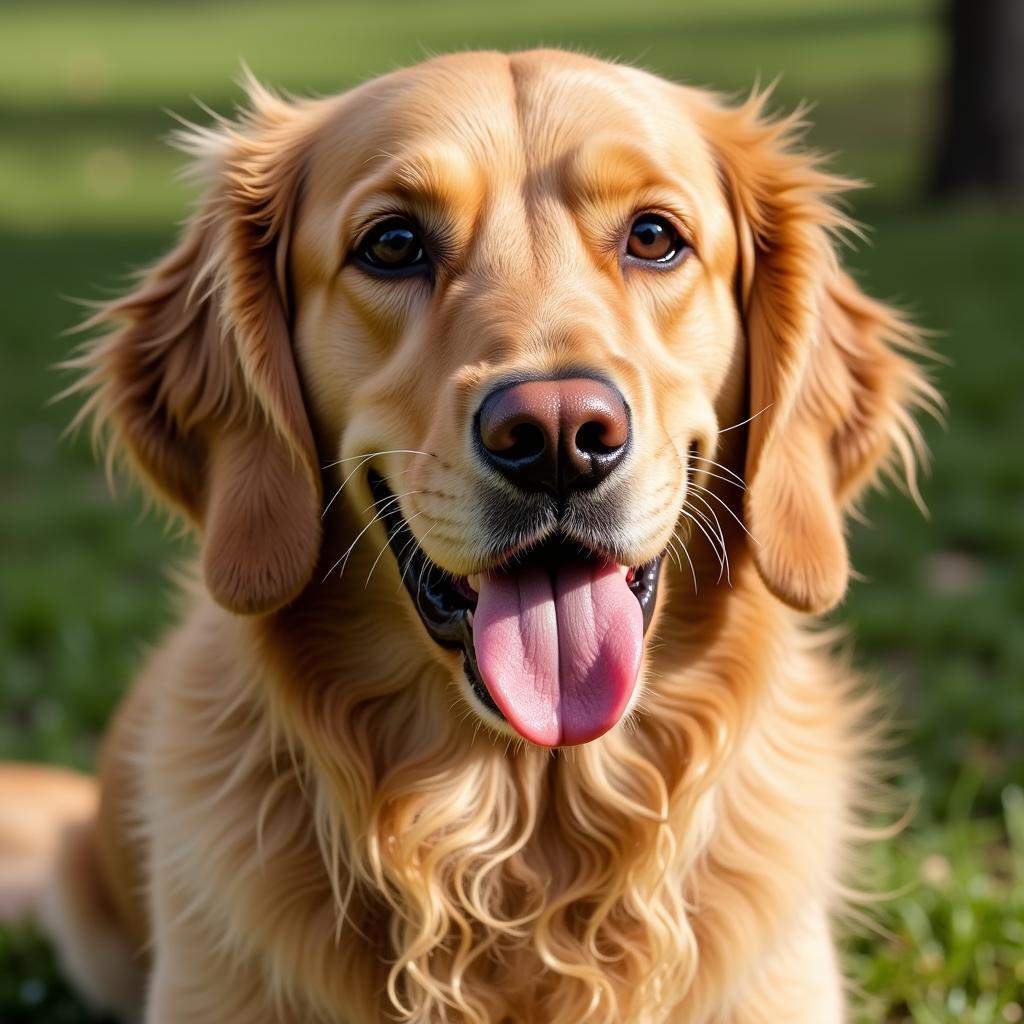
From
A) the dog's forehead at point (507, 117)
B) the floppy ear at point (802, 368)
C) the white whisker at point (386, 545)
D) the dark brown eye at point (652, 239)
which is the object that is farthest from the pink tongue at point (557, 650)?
the dog's forehead at point (507, 117)

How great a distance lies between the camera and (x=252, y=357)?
3215 mm

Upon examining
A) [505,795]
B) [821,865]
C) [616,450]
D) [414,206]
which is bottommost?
[821,865]

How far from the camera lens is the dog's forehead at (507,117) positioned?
315cm

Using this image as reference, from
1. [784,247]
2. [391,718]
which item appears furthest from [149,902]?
[784,247]

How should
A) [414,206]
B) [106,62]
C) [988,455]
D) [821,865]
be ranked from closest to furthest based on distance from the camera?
[414,206]
[821,865]
[988,455]
[106,62]

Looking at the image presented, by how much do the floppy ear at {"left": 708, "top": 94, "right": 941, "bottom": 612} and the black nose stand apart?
65 cm

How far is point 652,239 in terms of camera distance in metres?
3.21

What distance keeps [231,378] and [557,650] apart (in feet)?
3.28

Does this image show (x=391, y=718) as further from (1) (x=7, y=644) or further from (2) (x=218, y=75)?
(2) (x=218, y=75)

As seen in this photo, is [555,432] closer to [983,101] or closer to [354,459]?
[354,459]

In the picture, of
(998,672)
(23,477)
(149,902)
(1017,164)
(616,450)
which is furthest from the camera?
(1017,164)

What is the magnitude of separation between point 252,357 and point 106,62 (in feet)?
70.0

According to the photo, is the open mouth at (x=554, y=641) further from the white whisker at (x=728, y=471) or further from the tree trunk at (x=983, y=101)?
the tree trunk at (x=983, y=101)

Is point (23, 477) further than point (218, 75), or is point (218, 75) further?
point (218, 75)
